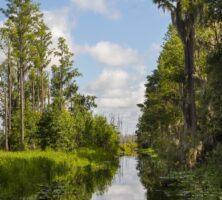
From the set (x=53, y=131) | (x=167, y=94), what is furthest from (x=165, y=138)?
(x=167, y=94)

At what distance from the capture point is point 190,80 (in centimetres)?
2873

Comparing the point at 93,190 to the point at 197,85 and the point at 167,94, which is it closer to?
the point at 197,85

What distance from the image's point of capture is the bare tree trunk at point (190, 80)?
28.5m

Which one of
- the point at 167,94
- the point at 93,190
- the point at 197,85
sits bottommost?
the point at 93,190

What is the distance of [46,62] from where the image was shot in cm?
6200

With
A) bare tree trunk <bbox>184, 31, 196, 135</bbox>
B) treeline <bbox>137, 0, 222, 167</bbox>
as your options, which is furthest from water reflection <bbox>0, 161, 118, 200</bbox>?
bare tree trunk <bbox>184, 31, 196, 135</bbox>

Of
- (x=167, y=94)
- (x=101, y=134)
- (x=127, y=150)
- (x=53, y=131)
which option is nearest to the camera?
(x=53, y=131)

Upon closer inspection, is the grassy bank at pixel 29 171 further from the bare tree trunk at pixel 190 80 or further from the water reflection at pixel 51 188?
the bare tree trunk at pixel 190 80

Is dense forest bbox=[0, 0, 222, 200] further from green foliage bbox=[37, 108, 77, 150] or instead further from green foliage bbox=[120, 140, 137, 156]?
green foliage bbox=[120, 140, 137, 156]

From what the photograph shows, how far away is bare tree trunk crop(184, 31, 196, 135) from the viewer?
28.5m

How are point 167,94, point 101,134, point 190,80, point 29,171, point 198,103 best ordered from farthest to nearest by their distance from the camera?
point 101,134 → point 167,94 → point 190,80 → point 198,103 → point 29,171

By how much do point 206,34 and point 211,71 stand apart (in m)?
19.3

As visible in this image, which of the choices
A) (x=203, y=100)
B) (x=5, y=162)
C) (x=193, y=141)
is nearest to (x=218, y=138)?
(x=193, y=141)

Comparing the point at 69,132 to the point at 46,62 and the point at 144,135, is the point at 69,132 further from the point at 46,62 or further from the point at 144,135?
the point at 144,135
